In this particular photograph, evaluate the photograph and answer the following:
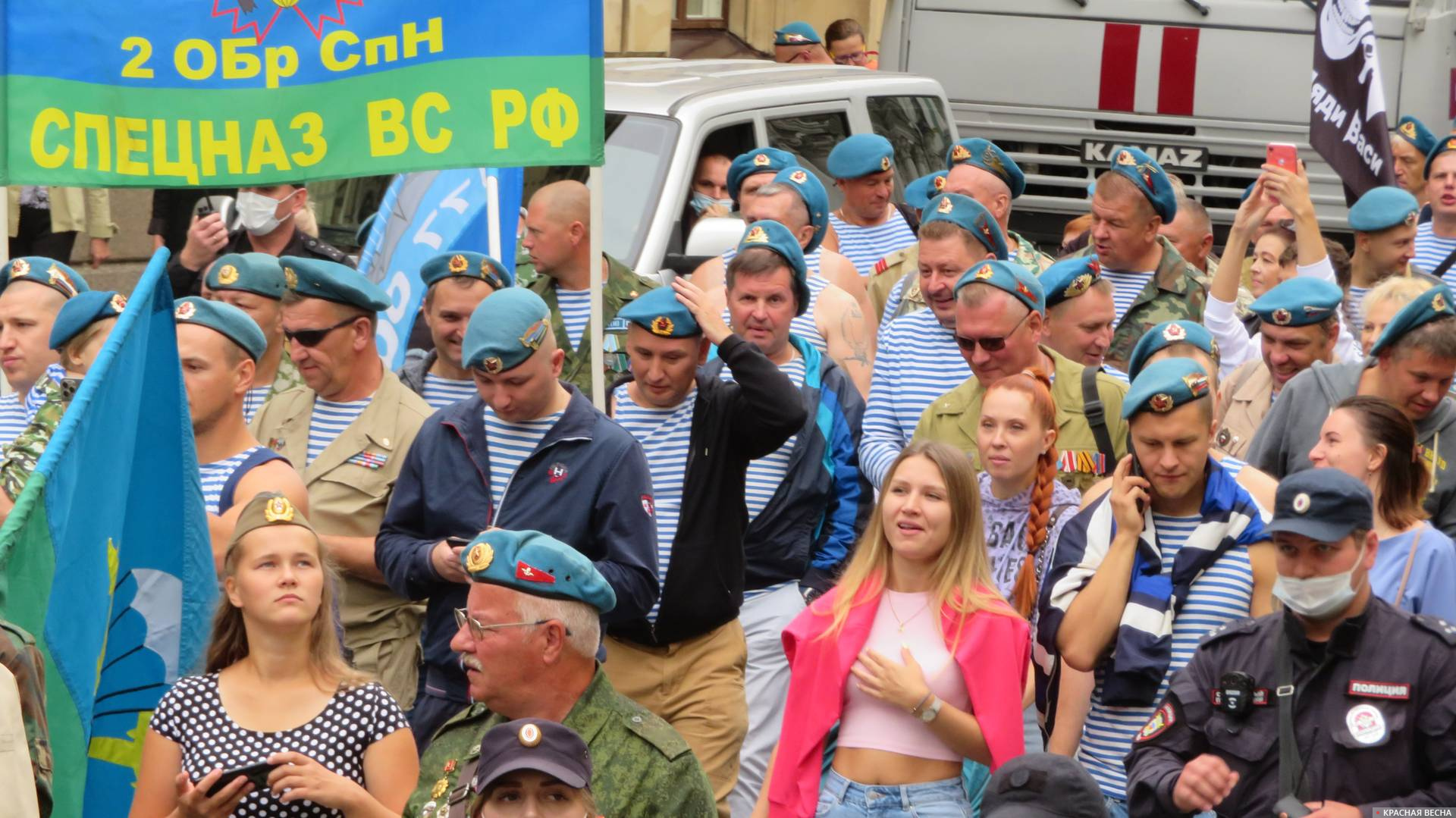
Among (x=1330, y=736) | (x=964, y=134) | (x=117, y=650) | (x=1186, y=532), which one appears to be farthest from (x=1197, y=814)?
(x=964, y=134)

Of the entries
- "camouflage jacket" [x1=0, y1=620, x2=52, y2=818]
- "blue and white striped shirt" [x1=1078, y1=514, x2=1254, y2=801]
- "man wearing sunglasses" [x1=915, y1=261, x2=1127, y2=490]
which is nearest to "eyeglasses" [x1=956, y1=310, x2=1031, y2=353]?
"man wearing sunglasses" [x1=915, y1=261, x2=1127, y2=490]

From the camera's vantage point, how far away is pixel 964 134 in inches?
558

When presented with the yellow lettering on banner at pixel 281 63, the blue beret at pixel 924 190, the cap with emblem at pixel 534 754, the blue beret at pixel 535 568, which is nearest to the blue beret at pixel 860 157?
the blue beret at pixel 924 190

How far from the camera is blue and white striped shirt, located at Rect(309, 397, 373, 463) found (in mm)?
6238

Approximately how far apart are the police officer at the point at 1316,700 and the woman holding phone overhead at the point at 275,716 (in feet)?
5.62

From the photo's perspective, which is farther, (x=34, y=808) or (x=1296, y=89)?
(x=1296, y=89)

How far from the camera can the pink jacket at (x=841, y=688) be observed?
5.13 m

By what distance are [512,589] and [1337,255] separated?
653cm

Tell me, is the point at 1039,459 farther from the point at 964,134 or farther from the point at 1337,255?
the point at 964,134

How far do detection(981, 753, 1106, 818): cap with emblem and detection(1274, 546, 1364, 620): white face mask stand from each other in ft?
2.28

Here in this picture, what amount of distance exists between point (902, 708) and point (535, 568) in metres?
1.12

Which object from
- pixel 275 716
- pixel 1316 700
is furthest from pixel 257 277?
pixel 1316 700

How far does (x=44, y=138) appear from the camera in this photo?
5855 millimetres

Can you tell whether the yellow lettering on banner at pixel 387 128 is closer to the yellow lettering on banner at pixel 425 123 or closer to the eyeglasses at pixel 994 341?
the yellow lettering on banner at pixel 425 123
